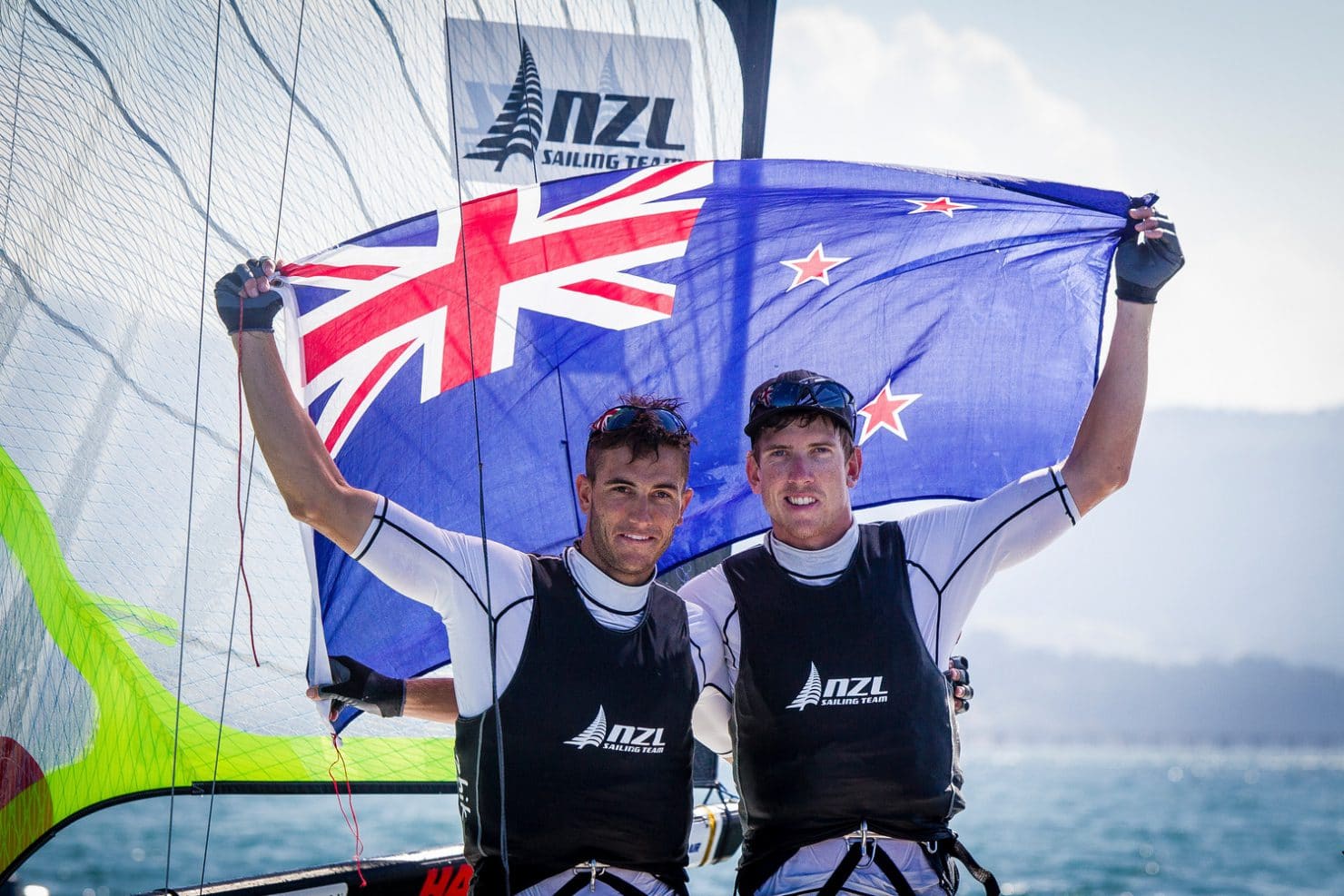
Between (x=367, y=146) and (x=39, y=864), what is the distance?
2012 cm

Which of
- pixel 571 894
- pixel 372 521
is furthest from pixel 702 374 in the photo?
pixel 571 894

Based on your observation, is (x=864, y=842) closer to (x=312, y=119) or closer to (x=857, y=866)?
(x=857, y=866)

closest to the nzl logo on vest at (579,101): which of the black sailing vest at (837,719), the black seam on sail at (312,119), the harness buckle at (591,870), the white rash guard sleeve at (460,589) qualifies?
the black seam on sail at (312,119)

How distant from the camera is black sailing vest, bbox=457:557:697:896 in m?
2.51

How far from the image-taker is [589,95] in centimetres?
414

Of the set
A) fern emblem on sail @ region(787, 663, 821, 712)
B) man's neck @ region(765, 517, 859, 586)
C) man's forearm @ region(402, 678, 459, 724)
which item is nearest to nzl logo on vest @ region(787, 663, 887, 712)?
fern emblem on sail @ region(787, 663, 821, 712)

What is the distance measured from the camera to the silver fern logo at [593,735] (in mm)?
2537

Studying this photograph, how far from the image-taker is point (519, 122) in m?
4.03

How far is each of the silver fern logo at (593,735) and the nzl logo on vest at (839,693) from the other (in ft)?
1.44

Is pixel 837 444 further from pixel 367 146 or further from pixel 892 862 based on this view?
pixel 367 146

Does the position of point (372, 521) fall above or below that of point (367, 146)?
below

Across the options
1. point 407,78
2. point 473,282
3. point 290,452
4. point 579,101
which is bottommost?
point 290,452

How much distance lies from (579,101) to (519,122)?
0.23 m

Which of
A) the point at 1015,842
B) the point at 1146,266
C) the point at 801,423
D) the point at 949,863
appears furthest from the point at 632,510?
the point at 1015,842
